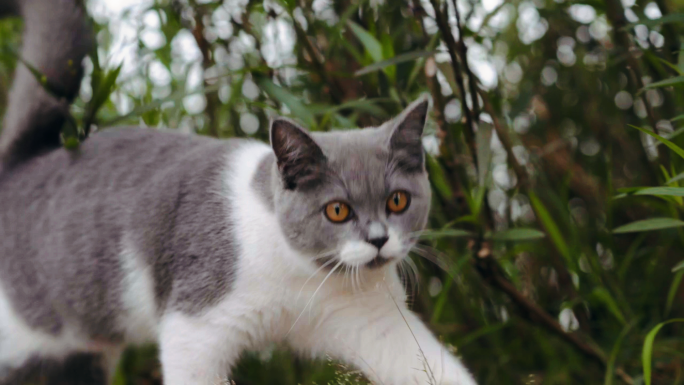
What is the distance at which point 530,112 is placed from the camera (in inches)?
97.3

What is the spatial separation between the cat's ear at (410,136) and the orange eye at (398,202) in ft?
0.21

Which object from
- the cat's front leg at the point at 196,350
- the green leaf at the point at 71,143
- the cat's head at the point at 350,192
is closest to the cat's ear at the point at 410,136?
the cat's head at the point at 350,192

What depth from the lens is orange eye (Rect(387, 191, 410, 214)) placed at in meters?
1.34

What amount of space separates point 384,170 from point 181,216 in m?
0.52

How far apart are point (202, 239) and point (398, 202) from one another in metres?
0.47

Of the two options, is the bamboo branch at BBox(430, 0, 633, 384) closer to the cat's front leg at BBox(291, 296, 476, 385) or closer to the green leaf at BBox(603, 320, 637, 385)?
the green leaf at BBox(603, 320, 637, 385)

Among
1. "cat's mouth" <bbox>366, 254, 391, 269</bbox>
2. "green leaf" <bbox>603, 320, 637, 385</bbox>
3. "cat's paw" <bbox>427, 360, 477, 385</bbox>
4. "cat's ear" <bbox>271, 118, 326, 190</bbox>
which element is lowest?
"green leaf" <bbox>603, 320, 637, 385</bbox>

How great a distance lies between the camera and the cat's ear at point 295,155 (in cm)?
127

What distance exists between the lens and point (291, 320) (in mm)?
1482

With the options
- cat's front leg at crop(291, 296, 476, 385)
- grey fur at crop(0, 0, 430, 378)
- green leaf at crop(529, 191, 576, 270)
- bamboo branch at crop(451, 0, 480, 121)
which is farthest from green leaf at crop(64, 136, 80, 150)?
green leaf at crop(529, 191, 576, 270)

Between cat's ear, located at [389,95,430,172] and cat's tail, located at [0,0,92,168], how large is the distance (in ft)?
3.40

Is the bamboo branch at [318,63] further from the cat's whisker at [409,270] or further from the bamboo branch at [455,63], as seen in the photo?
the cat's whisker at [409,270]

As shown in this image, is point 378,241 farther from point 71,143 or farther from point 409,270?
point 71,143

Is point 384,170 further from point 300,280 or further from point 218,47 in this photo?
point 218,47
